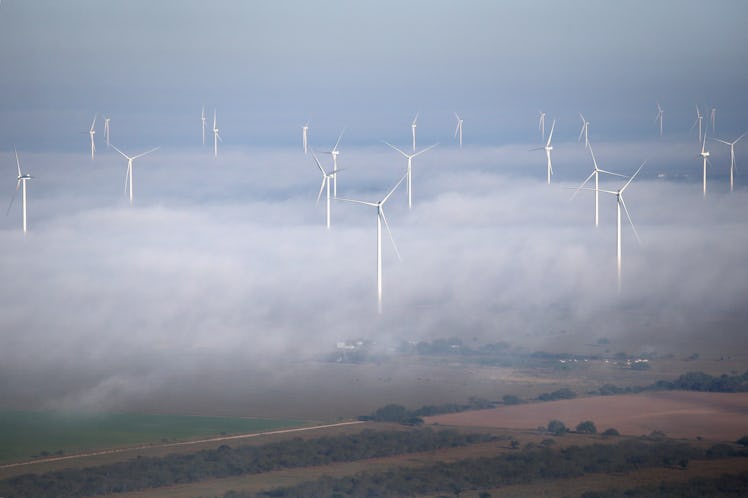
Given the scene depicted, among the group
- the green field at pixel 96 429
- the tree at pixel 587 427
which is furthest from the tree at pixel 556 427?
the green field at pixel 96 429

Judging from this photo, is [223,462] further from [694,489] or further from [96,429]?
[694,489]

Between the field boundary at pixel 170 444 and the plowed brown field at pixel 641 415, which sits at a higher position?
the plowed brown field at pixel 641 415

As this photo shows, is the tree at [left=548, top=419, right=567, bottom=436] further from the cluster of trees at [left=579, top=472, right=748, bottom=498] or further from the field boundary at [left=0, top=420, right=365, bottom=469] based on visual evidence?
the field boundary at [left=0, top=420, right=365, bottom=469]

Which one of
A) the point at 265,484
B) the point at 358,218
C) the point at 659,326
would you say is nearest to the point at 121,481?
the point at 265,484

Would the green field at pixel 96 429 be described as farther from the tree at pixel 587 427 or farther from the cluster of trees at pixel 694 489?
the cluster of trees at pixel 694 489

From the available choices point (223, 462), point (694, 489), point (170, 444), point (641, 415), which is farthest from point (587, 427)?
point (170, 444)

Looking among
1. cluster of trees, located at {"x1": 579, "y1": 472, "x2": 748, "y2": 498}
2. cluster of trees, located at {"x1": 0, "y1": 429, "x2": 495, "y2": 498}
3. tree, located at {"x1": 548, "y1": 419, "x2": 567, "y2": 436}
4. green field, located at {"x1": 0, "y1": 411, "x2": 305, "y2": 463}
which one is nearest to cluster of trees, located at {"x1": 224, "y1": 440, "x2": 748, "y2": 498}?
cluster of trees, located at {"x1": 579, "y1": 472, "x2": 748, "y2": 498}
